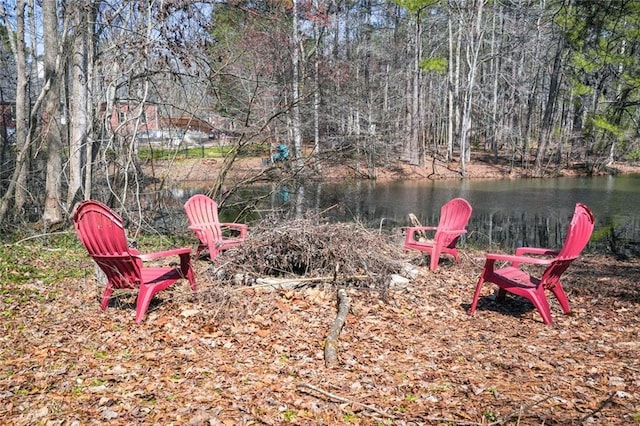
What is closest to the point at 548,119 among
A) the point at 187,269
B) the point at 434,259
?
the point at 434,259

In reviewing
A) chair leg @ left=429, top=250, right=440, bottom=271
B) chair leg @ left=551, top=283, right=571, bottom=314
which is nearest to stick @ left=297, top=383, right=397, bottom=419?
chair leg @ left=551, top=283, right=571, bottom=314

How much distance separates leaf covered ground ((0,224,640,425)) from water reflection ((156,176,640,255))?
224 cm

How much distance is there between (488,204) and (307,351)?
12840mm

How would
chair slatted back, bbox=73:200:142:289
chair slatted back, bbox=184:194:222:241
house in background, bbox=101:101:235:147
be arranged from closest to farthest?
chair slatted back, bbox=73:200:142:289, chair slatted back, bbox=184:194:222:241, house in background, bbox=101:101:235:147

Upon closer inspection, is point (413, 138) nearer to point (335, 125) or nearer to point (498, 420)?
point (335, 125)

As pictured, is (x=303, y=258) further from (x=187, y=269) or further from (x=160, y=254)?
(x=160, y=254)

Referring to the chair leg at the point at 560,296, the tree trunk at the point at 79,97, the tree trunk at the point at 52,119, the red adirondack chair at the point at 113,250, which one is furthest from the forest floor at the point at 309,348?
the tree trunk at the point at 52,119

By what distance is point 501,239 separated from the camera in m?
10.2

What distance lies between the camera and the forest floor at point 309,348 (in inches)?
103

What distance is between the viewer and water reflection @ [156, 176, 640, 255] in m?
9.64

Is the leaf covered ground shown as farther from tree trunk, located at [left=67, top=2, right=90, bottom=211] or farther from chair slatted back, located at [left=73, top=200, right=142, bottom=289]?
tree trunk, located at [left=67, top=2, right=90, bottom=211]

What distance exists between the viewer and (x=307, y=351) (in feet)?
11.3

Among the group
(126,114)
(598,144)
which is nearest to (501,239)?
(126,114)

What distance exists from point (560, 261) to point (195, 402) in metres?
2.96
